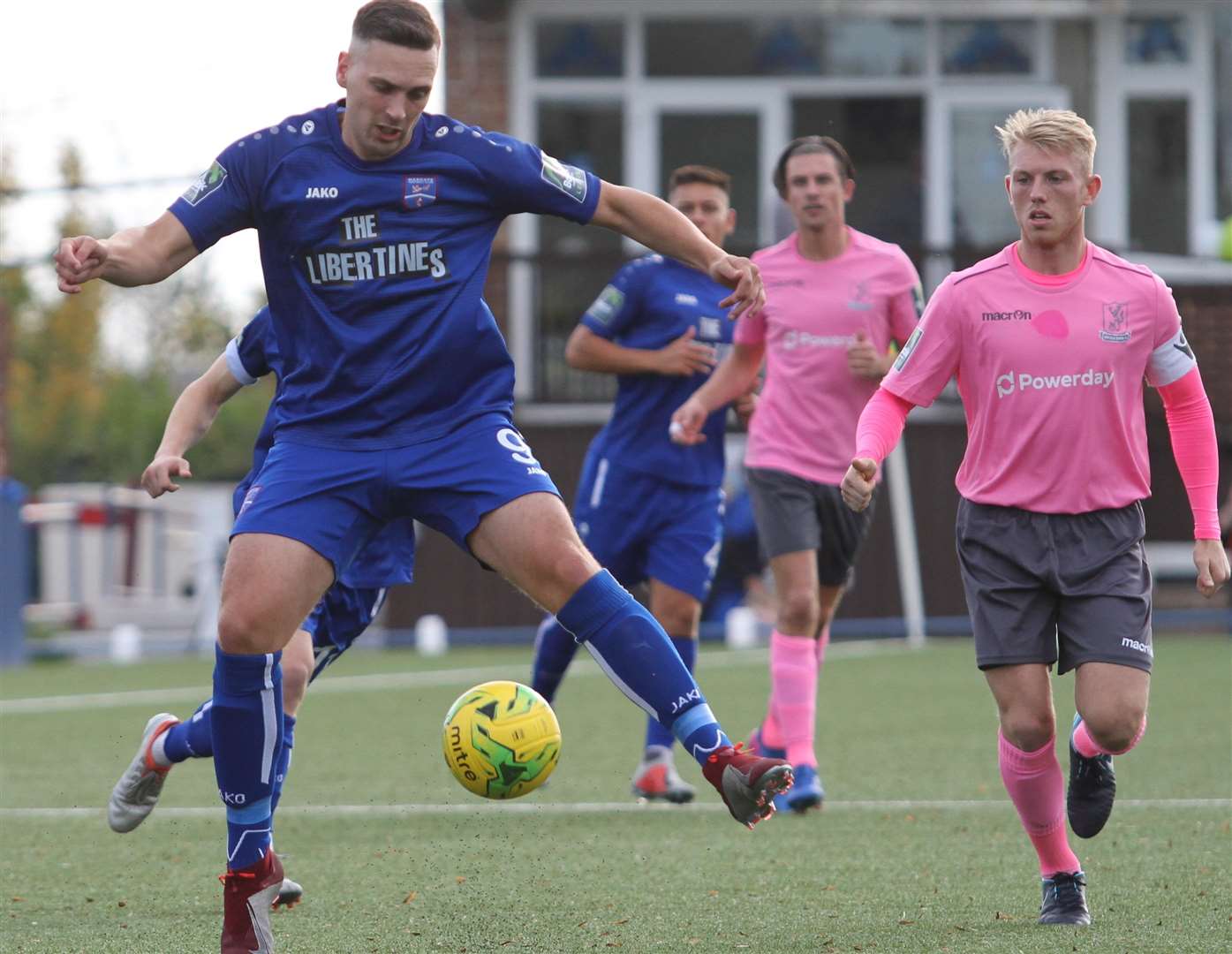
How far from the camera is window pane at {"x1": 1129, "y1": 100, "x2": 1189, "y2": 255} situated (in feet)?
72.7

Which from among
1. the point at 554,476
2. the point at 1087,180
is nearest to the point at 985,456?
the point at 1087,180

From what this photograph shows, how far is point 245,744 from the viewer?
527 cm

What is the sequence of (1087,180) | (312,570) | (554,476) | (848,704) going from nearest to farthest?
1. (312,570)
2. (1087,180)
3. (848,704)
4. (554,476)

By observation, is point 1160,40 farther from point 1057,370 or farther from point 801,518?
point 1057,370

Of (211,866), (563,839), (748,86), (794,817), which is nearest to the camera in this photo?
(211,866)

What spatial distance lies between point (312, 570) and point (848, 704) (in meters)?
8.07

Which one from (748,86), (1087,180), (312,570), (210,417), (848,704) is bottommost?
(848,704)

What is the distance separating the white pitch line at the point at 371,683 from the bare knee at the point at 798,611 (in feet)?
20.8

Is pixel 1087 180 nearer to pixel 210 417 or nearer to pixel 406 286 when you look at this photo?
pixel 406 286

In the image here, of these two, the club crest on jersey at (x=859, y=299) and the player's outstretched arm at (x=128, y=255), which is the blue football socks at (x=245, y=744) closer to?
the player's outstretched arm at (x=128, y=255)

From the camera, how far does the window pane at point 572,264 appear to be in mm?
20188

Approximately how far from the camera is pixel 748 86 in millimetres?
21906

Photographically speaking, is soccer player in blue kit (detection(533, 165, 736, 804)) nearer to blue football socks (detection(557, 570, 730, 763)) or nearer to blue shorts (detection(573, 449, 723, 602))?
blue shorts (detection(573, 449, 723, 602))

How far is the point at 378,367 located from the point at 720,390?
3363mm
